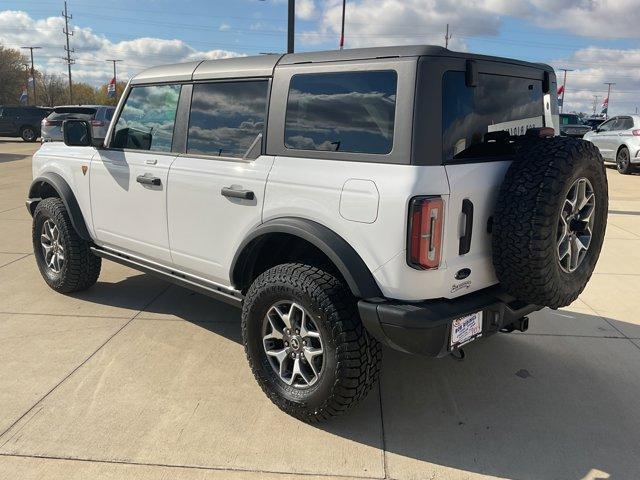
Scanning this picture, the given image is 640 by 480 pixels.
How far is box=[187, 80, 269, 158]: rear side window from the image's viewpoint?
321 centimetres

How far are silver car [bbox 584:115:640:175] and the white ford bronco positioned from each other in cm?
1286

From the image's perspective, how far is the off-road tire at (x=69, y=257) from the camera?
179 inches

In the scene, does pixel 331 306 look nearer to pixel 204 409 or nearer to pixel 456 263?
pixel 456 263

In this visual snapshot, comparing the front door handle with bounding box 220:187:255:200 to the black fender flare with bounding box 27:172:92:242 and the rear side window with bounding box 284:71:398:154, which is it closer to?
the rear side window with bounding box 284:71:398:154

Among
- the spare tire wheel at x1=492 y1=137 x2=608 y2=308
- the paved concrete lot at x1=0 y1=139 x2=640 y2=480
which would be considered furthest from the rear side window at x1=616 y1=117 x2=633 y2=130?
the spare tire wheel at x1=492 y1=137 x2=608 y2=308

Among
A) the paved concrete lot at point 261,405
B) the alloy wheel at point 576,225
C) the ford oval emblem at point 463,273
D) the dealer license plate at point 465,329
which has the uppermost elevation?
the alloy wheel at point 576,225

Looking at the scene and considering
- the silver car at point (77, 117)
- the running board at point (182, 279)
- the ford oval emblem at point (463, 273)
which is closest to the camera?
Result: the ford oval emblem at point (463, 273)

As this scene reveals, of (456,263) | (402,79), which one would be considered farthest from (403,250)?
(402,79)

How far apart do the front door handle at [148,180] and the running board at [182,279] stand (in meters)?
0.60

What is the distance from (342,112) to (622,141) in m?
→ 14.7

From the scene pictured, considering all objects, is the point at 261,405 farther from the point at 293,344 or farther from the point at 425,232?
the point at 425,232

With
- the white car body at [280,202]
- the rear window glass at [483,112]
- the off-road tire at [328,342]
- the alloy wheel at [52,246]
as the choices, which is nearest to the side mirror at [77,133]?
the white car body at [280,202]

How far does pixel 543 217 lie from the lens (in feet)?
8.25

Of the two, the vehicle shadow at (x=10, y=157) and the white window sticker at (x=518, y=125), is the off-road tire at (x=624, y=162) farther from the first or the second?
the vehicle shadow at (x=10, y=157)
